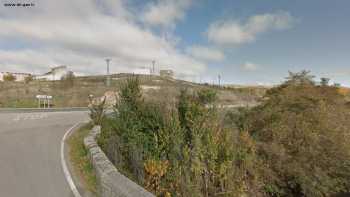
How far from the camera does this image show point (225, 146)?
7051 mm

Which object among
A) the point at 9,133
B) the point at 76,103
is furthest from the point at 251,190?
the point at 76,103

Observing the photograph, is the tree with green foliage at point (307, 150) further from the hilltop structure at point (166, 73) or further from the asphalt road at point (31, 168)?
the hilltop structure at point (166, 73)

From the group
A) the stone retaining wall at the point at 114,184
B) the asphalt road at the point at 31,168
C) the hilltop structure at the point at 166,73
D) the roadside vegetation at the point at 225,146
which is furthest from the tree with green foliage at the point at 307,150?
the hilltop structure at the point at 166,73

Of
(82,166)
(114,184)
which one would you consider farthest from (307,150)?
(82,166)

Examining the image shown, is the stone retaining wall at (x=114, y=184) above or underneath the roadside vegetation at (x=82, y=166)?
above

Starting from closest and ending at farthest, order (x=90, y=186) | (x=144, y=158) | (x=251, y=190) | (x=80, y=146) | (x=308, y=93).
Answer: (x=90, y=186), (x=144, y=158), (x=251, y=190), (x=80, y=146), (x=308, y=93)

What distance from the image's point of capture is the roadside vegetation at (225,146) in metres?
6.30

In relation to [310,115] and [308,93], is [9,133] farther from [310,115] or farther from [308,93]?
[308,93]

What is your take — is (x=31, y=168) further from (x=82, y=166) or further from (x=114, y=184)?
(x=114, y=184)

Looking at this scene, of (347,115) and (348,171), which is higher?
(347,115)

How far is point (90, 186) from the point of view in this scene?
5.93m

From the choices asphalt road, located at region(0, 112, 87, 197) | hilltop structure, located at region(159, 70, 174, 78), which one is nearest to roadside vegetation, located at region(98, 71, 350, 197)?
asphalt road, located at region(0, 112, 87, 197)

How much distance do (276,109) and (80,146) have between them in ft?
36.1

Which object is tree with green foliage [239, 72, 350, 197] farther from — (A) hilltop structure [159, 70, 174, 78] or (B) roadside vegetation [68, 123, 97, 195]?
(A) hilltop structure [159, 70, 174, 78]
